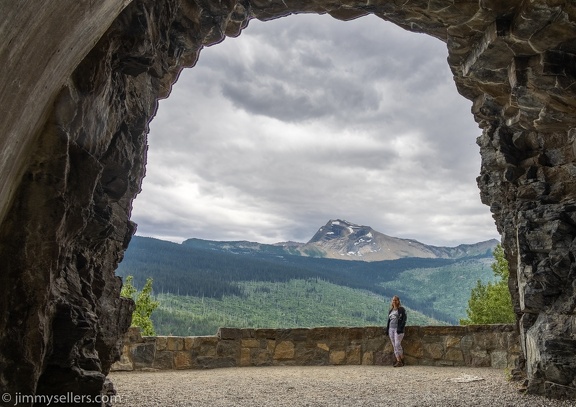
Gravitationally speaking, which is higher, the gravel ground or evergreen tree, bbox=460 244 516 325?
evergreen tree, bbox=460 244 516 325

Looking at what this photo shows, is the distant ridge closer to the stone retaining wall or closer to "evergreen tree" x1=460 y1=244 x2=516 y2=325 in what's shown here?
"evergreen tree" x1=460 y1=244 x2=516 y2=325

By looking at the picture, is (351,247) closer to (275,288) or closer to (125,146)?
(275,288)

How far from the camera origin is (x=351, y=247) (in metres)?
174

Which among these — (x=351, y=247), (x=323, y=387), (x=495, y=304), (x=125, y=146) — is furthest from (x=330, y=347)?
(x=351, y=247)

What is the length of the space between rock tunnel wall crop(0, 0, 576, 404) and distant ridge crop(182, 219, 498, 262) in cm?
13654

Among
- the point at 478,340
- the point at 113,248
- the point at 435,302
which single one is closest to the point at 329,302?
the point at 435,302

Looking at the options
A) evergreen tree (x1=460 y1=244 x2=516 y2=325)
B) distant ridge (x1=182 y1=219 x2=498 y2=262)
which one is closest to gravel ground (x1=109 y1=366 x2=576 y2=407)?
evergreen tree (x1=460 y1=244 x2=516 y2=325)

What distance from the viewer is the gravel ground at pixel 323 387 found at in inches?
234

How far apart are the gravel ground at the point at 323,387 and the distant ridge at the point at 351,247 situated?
134099mm

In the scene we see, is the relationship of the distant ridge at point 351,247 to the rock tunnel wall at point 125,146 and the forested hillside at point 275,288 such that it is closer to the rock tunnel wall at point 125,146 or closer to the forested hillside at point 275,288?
the forested hillside at point 275,288

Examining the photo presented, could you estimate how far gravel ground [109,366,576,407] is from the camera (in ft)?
19.5

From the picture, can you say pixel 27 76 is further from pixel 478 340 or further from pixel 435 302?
pixel 435 302

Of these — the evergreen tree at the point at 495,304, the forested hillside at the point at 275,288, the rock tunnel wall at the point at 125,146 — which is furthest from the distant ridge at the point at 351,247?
the rock tunnel wall at the point at 125,146

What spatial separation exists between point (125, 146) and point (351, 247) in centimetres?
17177
